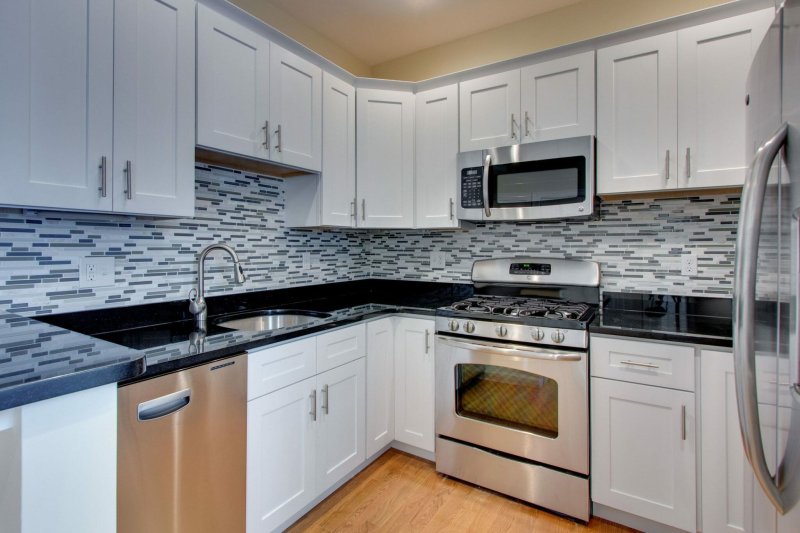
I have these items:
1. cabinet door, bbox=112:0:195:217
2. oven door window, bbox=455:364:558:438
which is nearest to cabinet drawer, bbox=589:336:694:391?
oven door window, bbox=455:364:558:438

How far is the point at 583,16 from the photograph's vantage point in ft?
7.63

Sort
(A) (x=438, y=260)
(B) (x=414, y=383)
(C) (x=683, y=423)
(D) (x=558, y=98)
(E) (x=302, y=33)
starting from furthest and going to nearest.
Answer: (A) (x=438, y=260) < (E) (x=302, y=33) < (B) (x=414, y=383) < (D) (x=558, y=98) < (C) (x=683, y=423)

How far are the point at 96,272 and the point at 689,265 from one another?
2.80m

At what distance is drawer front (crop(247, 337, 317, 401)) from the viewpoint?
1.54 metres

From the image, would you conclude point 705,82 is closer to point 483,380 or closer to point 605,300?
point 605,300

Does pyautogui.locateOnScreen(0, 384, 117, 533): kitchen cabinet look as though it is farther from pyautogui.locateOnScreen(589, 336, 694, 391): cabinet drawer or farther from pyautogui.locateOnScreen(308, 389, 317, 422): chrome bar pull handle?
pyautogui.locateOnScreen(589, 336, 694, 391): cabinet drawer

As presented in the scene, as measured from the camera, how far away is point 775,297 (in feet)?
2.32

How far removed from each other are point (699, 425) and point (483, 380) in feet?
3.02

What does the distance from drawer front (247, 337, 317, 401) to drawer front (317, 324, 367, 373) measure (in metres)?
0.05

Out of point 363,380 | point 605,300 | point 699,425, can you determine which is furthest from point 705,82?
point 363,380

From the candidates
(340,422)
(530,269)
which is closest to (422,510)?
(340,422)

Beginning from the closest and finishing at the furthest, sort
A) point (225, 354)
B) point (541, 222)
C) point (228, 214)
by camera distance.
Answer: point (225, 354), point (228, 214), point (541, 222)

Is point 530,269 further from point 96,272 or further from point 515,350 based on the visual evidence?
point 96,272

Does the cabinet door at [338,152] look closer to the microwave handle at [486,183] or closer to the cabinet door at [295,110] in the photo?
the cabinet door at [295,110]
